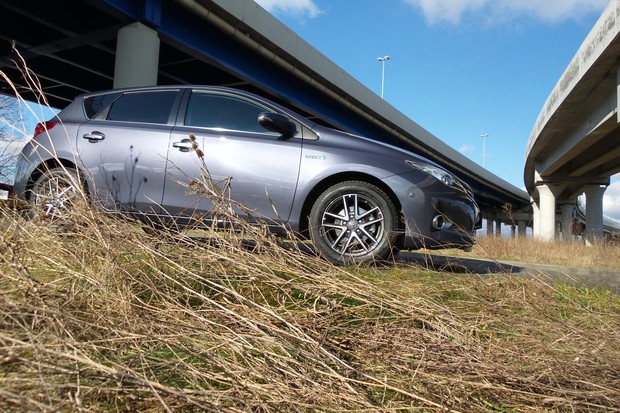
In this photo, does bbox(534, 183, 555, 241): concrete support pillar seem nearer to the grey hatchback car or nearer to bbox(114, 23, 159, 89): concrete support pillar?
bbox(114, 23, 159, 89): concrete support pillar

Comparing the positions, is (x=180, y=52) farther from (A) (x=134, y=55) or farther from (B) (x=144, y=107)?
(B) (x=144, y=107)

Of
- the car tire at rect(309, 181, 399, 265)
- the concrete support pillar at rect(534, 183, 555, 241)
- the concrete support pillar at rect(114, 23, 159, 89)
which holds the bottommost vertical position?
the car tire at rect(309, 181, 399, 265)

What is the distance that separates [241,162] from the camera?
438 centimetres

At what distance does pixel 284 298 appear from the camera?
2133 mm

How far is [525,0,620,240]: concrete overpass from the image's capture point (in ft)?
40.1

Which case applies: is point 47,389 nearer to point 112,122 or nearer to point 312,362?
point 312,362

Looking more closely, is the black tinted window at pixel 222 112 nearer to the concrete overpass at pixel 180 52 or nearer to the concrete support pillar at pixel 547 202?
the concrete overpass at pixel 180 52

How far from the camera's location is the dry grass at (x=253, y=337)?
1.26 metres

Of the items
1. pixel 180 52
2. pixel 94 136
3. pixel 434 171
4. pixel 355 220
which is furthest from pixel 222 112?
pixel 180 52

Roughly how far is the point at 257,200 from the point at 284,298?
229cm

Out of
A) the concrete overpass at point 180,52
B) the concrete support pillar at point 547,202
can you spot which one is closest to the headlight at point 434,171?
the concrete overpass at point 180,52

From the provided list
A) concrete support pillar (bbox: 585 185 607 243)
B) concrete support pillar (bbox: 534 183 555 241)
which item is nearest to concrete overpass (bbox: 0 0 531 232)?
concrete support pillar (bbox: 534 183 555 241)

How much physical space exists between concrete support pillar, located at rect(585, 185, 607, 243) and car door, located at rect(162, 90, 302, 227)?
31901 millimetres

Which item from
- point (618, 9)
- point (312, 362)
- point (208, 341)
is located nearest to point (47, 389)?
point (208, 341)
